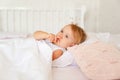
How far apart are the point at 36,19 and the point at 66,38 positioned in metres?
1.02

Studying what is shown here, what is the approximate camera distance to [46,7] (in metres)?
2.20

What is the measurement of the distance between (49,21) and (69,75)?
123 centimetres

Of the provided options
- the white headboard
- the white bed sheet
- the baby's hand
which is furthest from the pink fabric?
the white headboard

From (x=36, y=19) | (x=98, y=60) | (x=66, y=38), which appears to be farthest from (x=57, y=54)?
(x=36, y=19)

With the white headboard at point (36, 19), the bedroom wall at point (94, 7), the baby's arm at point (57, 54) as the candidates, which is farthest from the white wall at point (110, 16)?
the baby's arm at point (57, 54)

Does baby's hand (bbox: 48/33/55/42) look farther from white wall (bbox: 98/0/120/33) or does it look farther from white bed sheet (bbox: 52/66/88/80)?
white wall (bbox: 98/0/120/33)

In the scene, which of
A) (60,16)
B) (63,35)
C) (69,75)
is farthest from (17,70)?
(60,16)

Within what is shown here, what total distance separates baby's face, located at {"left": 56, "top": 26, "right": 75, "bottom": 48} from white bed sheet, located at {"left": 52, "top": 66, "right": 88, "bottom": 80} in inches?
5.4

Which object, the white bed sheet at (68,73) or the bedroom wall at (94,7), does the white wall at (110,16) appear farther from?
the white bed sheet at (68,73)

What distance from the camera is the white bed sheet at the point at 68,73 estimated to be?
100 cm

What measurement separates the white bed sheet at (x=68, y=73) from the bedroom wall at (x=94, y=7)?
3.81ft

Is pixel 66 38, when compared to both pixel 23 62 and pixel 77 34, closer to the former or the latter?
pixel 77 34

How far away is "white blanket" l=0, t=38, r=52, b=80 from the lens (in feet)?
2.95

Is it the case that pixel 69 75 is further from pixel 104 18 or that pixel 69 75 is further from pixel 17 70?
pixel 104 18
